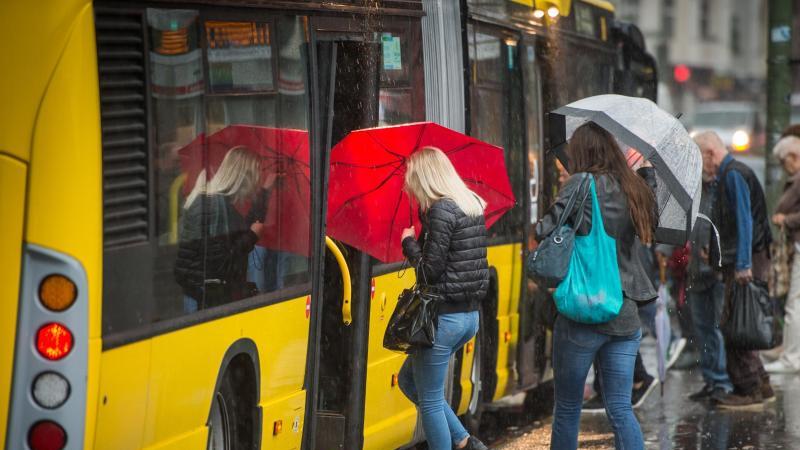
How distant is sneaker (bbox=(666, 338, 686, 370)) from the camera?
13.1m

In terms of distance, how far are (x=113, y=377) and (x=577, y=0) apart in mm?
7699

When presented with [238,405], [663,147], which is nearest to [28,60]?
[238,405]

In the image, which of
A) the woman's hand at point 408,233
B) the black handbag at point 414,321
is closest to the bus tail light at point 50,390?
the black handbag at point 414,321

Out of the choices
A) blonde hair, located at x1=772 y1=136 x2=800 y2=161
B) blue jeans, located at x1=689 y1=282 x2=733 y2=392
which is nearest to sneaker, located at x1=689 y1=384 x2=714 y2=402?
blue jeans, located at x1=689 y1=282 x2=733 y2=392

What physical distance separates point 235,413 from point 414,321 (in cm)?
110

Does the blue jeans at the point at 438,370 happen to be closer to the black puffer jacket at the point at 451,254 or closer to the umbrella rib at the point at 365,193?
the black puffer jacket at the point at 451,254

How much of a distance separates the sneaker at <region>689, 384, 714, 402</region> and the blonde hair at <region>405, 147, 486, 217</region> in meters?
4.37

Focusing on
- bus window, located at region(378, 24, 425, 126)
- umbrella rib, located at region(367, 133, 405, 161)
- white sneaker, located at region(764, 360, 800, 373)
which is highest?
bus window, located at region(378, 24, 425, 126)

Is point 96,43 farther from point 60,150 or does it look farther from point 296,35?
point 296,35

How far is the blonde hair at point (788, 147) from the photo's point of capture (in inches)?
475

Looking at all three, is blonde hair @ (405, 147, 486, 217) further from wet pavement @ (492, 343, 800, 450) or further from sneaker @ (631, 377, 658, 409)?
sneaker @ (631, 377, 658, 409)

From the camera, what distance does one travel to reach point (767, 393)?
11.5m

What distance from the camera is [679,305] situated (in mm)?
12680

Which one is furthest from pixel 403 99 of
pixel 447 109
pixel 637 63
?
pixel 637 63
